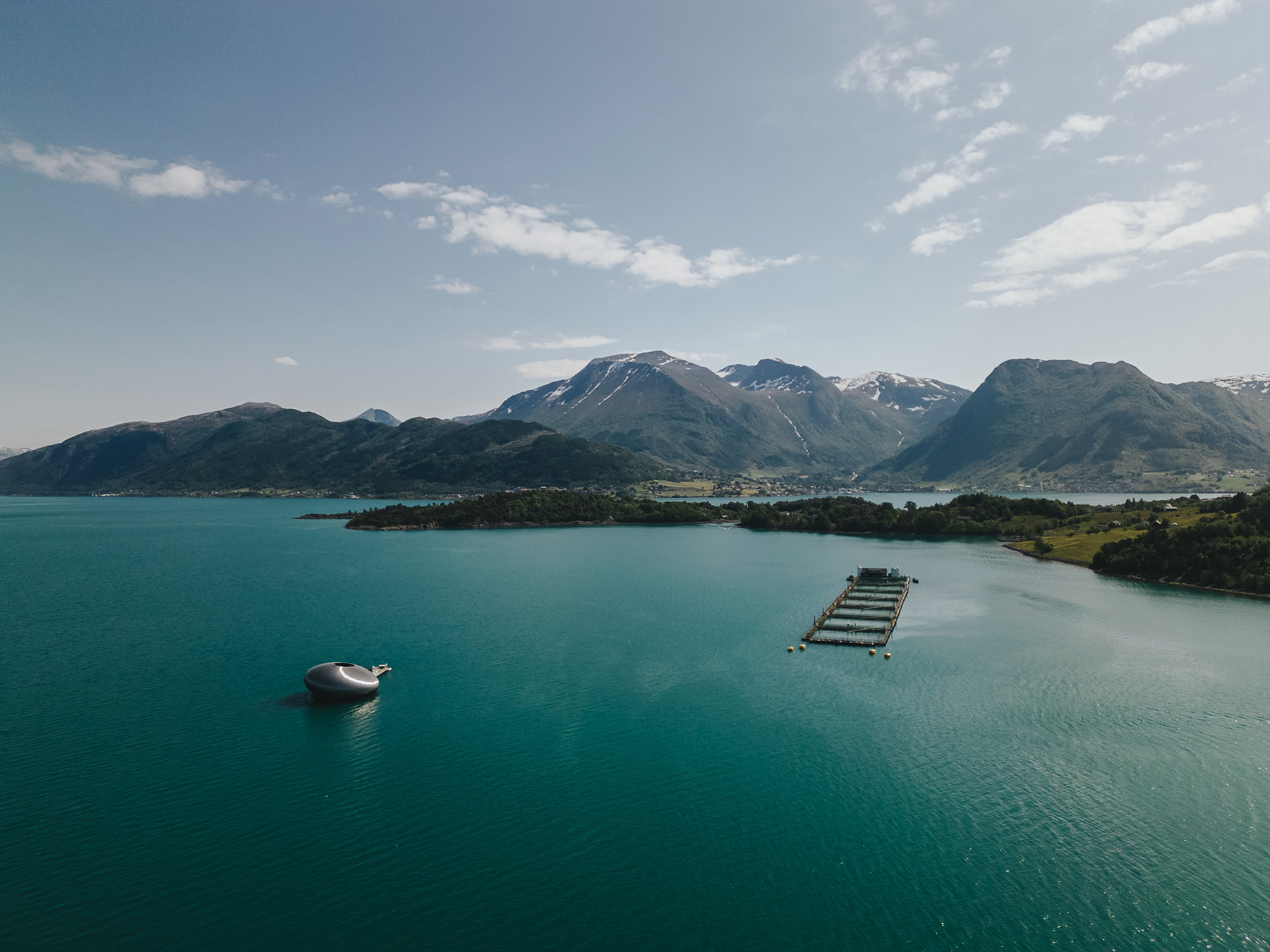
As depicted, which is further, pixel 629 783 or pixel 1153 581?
pixel 1153 581

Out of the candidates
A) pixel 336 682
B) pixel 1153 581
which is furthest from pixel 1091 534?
pixel 336 682

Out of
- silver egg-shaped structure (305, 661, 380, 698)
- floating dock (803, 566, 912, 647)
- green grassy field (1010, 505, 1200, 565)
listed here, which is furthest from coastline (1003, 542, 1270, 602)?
silver egg-shaped structure (305, 661, 380, 698)

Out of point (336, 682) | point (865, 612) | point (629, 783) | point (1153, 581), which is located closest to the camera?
point (629, 783)

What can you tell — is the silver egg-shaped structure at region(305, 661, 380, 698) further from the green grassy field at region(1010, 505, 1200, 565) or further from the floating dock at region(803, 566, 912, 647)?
the green grassy field at region(1010, 505, 1200, 565)

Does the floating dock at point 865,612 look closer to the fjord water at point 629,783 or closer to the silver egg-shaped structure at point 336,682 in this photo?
the fjord water at point 629,783

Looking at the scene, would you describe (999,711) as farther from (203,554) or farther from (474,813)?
(203,554)

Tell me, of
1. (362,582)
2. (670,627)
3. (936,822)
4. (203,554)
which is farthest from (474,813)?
(203,554)

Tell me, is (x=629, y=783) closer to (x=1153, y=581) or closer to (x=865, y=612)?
(x=865, y=612)
